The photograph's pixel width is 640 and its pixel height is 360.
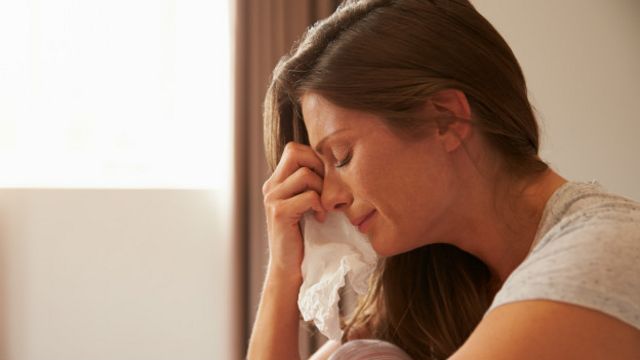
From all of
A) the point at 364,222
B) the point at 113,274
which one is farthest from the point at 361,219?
the point at 113,274

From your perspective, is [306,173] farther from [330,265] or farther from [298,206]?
[330,265]

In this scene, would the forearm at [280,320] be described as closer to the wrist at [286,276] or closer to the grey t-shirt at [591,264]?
the wrist at [286,276]

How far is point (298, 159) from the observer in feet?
3.89

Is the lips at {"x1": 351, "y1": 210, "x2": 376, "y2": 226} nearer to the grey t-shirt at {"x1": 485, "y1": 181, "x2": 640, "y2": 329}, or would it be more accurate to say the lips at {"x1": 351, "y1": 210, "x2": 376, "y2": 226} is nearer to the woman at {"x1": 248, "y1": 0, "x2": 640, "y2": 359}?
the woman at {"x1": 248, "y1": 0, "x2": 640, "y2": 359}

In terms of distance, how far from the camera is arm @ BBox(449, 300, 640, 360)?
0.68 metres

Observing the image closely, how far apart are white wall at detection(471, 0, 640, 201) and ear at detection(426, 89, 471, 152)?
1367 mm

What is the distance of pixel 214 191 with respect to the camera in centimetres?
249

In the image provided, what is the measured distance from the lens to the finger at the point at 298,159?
118cm

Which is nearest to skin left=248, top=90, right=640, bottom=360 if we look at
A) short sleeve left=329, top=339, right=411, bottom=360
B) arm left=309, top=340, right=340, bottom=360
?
short sleeve left=329, top=339, right=411, bottom=360

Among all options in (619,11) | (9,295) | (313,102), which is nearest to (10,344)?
(9,295)

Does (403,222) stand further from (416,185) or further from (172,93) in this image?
(172,93)

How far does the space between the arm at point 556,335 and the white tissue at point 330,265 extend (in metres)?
0.45

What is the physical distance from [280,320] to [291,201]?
0.73ft

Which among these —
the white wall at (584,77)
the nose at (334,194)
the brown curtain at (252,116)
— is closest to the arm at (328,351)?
the nose at (334,194)
